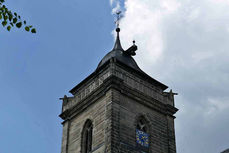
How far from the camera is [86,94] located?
1238 inches

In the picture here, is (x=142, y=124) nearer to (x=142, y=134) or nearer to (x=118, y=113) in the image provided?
(x=142, y=134)

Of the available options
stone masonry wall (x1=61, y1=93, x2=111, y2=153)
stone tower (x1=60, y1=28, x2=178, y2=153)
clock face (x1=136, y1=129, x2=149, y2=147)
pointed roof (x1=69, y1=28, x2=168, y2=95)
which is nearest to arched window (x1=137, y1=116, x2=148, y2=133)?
stone tower (x1=60, y1=28, x2=178, y2=153)

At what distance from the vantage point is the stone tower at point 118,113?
A: 27.8 meters

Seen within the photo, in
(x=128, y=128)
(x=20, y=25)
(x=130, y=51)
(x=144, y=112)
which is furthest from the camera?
(x=130, y=51)

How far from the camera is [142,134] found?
29062mm

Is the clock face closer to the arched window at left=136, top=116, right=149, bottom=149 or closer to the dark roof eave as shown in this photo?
the arched window at left=136, top=116, right=149, bottom=149

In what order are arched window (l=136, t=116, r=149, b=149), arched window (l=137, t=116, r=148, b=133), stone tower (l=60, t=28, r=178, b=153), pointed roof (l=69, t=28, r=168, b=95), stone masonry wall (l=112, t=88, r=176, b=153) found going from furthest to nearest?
pointed roof (l=69, t=28, r=168, b=95)
arched window (l=137, t=116, r=148, b=133)
arched window (l=136, t=116, r=149, b=149)
stone tower (l=60, t=28, r=178, b=153)
stone masonry wall (l=112, t=88, r=176, b=153)

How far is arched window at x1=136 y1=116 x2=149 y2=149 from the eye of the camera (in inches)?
1122

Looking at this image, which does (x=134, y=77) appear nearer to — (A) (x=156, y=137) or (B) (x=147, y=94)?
(B) (x=147, y=94)

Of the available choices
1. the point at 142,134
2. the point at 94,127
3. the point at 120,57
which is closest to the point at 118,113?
the point at 94,127

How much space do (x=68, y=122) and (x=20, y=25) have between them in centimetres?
2262

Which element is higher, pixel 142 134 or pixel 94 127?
pixel 94 127

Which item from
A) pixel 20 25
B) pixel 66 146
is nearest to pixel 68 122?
pixel 66 146

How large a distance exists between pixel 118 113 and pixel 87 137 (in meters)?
3.17
